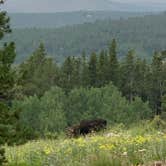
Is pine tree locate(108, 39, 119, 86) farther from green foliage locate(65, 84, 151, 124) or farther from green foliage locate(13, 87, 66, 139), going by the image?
green foliage locate(13, 87, 66, 139)

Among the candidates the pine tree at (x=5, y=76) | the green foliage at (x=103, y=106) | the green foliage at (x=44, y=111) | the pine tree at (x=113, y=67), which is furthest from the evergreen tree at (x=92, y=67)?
the pine tree at (x=5, y=76)

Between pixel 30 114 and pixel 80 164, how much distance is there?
7659cm

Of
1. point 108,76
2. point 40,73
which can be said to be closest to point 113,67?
point 108,76

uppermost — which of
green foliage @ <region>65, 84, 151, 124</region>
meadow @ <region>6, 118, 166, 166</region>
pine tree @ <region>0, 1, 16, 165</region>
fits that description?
pine tree @ <region>0, 1, 16, 165</region>

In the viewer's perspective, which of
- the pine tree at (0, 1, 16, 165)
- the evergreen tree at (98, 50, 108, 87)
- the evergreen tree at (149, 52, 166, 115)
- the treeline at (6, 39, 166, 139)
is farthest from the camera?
the evergreen tree at (149, 52, 166, 115)

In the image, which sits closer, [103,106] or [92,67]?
[103,106]

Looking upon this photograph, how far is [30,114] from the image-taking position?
84.4 m

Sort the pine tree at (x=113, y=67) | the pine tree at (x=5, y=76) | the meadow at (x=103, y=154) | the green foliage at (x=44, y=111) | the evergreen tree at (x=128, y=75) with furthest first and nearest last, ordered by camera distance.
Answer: the evergreen tree at (x=128, y=75), the pine tree at (x=113, y=67), the green foliage at (x=44, y=111), the pine tree at (x=5, y=76), the meadow at (x=103, y=154)

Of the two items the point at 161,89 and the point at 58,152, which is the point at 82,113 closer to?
the point at 161,89

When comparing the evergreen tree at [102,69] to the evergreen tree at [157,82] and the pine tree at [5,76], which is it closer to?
the evergreen tree at [157,82]

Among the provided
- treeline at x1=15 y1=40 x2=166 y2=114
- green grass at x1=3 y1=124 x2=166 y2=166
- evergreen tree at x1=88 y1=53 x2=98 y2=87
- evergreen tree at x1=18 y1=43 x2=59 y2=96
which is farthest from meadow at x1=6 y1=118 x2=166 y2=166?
evergreen tree at x1=88 y1=53 x2=98 y2=87

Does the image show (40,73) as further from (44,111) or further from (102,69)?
(44,111)

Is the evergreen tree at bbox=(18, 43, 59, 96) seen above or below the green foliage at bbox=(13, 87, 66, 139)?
above

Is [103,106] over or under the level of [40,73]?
under
